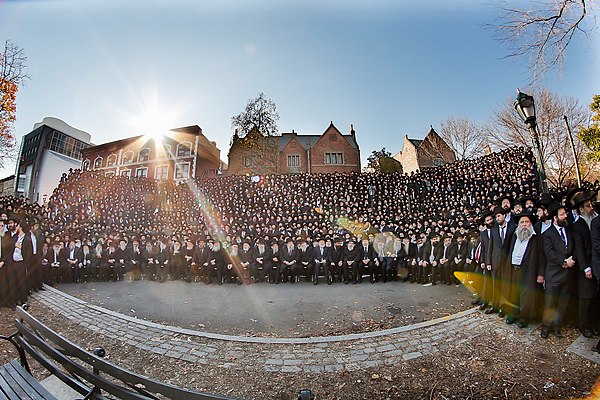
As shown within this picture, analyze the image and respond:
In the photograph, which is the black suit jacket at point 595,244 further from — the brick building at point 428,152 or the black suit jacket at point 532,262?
the brick building at point 428,152

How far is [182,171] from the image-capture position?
130ft

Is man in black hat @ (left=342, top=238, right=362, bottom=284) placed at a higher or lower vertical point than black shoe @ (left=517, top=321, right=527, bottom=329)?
higher

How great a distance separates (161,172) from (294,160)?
18632 mm

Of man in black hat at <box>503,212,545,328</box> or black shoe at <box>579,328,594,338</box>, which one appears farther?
man in black hat at <box>503,212,545,328</box>

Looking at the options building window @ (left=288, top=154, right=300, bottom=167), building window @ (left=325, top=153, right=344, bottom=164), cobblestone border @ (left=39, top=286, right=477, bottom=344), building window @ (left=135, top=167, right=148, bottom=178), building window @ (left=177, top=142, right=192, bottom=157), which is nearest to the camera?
cobblestone border @ (left=39, top=286, right=477, bottom=344)

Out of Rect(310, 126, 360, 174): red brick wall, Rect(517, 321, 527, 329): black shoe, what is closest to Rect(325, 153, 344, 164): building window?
Rect(310, 126, 360, 174): red brick wall

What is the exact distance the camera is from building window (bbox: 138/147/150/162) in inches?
1683

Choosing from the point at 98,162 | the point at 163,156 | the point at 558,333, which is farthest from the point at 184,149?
the point at 558,333

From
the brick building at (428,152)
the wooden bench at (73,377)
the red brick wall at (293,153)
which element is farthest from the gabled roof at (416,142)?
the wooden bench at (73,377)

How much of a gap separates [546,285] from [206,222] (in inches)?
669

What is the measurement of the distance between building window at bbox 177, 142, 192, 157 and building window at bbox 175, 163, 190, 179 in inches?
54.5

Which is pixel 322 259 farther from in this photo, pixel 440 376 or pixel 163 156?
pixel 163 156

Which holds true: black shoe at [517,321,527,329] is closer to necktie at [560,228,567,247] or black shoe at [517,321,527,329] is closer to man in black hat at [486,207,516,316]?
man in black hat at [486,207,516,316]

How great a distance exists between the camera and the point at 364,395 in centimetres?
353
